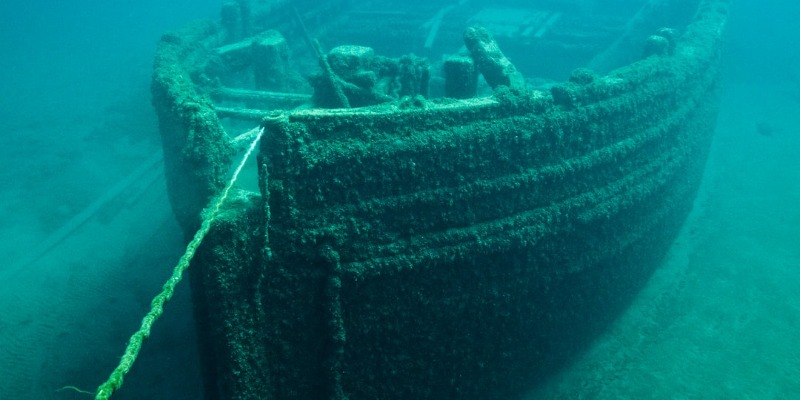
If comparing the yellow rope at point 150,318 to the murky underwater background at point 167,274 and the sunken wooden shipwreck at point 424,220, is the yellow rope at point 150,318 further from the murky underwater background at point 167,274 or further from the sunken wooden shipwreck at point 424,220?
the murky underwater background at point 167,274

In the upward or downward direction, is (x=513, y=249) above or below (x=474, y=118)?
below

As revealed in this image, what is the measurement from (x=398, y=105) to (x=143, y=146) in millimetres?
9431

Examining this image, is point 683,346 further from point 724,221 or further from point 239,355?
Result: point 239,355

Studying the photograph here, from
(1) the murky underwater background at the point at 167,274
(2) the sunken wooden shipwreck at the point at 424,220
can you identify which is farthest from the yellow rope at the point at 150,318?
(1) the murky underwater background at the point at 167,274

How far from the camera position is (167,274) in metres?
6.17

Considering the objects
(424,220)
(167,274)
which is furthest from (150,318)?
(167,274)

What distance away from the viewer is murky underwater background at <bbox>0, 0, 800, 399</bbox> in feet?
15.7

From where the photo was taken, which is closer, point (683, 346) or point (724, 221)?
point (683, 346)

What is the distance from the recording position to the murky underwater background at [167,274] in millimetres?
4785

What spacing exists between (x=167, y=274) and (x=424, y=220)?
4.55 meters

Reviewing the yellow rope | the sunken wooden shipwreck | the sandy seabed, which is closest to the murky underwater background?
the sandy seabed

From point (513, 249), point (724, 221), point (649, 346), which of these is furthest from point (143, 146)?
point (724, 221)

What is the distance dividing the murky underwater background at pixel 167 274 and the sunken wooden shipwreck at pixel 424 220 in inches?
35.5

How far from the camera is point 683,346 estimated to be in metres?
5.17
